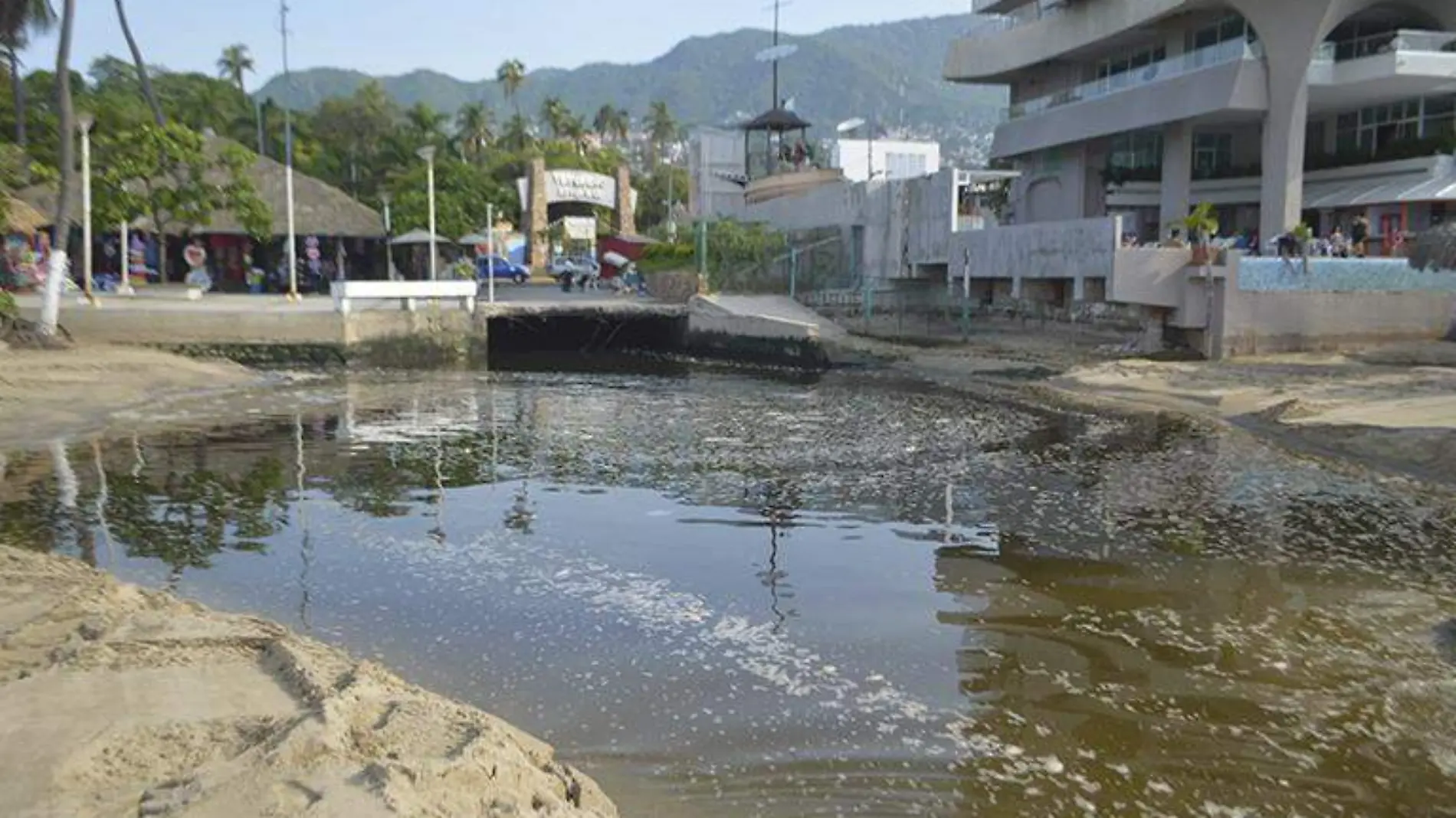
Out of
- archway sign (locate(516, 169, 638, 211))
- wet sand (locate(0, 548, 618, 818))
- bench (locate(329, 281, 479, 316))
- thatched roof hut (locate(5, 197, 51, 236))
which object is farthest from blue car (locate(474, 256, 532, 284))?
wet sand (locate(0, 548, 618, 818))

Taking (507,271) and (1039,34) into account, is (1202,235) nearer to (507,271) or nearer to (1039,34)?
(1039,34)

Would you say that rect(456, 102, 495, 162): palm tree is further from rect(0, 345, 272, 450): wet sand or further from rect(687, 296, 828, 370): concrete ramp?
rect(0, 345, 272, 450): wet sand

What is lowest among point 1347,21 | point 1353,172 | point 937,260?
point 937,260

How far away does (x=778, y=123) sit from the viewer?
6300cm

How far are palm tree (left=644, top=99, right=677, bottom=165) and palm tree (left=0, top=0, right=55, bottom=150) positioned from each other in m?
79.3

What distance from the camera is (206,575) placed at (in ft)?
36.2

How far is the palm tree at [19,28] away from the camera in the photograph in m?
38.8

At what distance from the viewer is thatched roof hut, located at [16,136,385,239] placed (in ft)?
144

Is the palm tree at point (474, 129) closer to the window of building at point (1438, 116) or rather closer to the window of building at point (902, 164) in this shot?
the window of building at point (902, 164)

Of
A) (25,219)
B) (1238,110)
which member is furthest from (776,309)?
(25,219)

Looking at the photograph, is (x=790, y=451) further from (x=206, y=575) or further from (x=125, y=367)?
(x=125, y=367)

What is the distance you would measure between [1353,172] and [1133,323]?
42.7ft

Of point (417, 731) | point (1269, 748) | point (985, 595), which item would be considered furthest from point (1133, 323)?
point (417, 731)

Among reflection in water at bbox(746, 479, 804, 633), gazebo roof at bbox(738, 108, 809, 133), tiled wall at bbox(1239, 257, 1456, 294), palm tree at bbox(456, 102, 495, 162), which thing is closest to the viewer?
reflection in water at bbox(746, 479, 804, 633)
